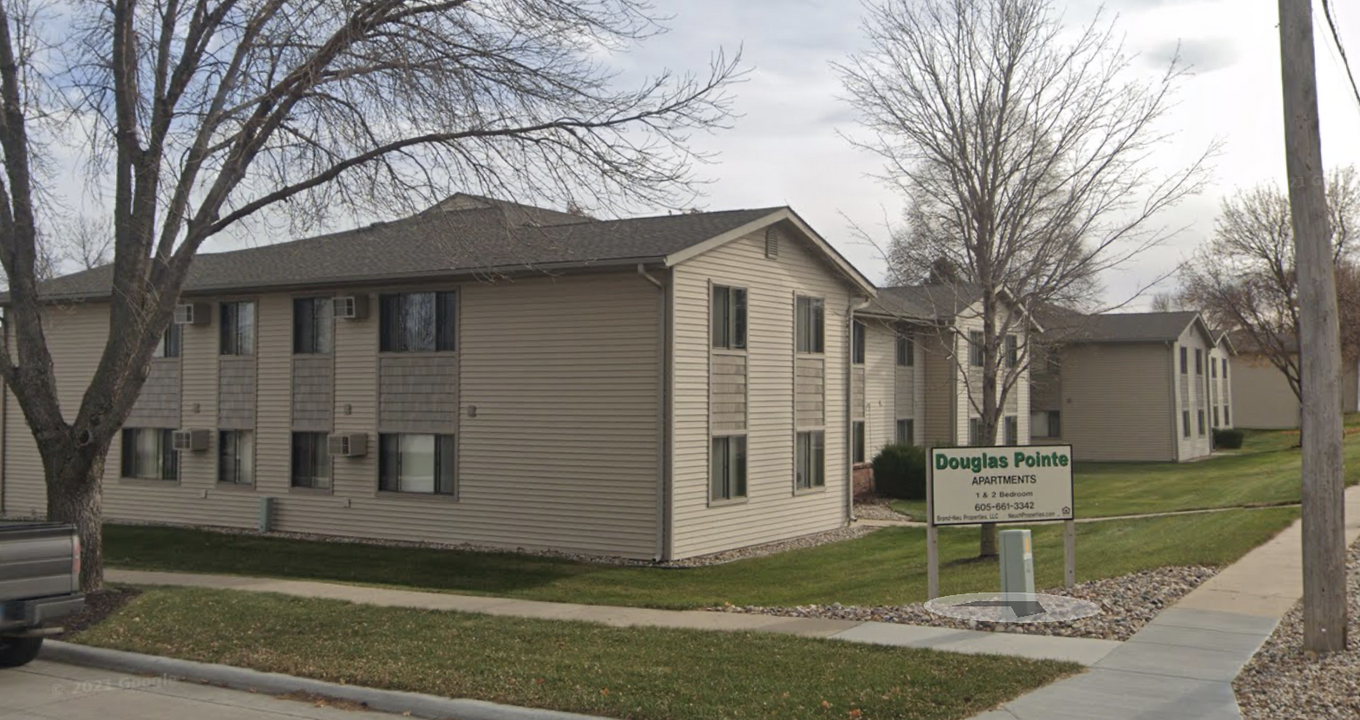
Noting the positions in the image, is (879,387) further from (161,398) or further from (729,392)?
(161,398)

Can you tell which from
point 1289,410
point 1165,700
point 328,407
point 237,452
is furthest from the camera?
point 1289,410

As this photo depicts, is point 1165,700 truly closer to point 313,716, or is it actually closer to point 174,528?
point 313,716

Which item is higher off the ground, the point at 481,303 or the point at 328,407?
the point at 481,303

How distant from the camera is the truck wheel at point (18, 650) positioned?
33.8ft

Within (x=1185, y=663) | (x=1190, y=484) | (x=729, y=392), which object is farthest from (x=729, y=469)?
(x=1190, y=484)

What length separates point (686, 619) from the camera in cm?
1177

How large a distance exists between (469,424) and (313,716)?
38.0 ft

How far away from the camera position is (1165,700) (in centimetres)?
792

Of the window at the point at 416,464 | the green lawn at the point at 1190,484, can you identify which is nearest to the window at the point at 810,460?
the green lawn at the point at 1190,484

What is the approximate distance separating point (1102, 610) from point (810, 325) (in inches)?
457

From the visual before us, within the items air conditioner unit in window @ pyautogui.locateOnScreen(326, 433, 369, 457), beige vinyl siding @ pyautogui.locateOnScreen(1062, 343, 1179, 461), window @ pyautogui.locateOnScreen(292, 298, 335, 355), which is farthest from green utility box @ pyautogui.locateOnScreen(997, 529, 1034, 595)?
beige vinyl siding @ pyautogui.locateOnScreen(1062, 343, 1179, 461)

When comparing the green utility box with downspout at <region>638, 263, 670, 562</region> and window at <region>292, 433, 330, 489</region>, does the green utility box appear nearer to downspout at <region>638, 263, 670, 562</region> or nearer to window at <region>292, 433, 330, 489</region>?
downspout at <region>638, 263, 670, 562</region>

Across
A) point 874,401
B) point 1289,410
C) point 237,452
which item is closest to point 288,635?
point 237,452

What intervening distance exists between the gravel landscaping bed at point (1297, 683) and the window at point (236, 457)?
19.0 meters
